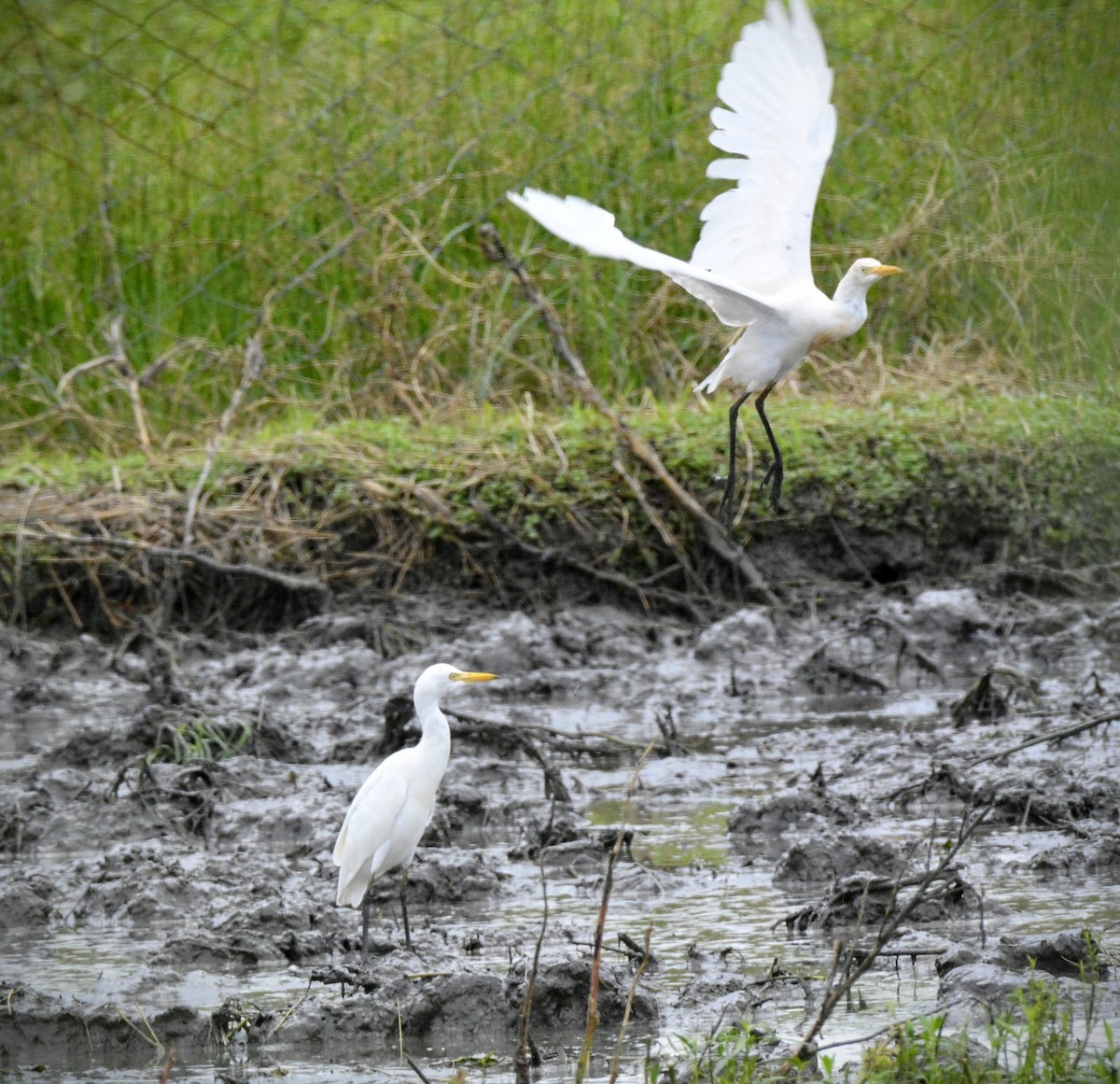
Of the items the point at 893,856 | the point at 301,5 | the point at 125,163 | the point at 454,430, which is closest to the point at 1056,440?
the point at 454,430

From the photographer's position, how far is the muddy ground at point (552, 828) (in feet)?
11.5

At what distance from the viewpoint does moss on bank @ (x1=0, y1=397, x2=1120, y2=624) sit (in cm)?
753


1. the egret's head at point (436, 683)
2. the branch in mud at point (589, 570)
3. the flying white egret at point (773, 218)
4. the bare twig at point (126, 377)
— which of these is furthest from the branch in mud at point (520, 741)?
the bare twig at point (126, 377)

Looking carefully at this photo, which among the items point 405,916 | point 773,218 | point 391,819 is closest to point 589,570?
point 391,819

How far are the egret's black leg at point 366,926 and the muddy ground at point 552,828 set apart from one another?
33 millimetres

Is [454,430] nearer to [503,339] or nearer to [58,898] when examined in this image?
[503,339]

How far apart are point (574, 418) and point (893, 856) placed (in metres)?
3.99

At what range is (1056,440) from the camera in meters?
7.38

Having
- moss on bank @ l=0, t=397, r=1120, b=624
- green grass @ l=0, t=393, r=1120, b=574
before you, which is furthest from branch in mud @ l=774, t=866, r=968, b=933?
green grass @ l=0, t=393, r=1120, b=574

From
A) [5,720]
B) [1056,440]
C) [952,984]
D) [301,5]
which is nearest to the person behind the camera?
[952,984]

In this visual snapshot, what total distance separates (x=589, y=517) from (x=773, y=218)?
3.66 meters

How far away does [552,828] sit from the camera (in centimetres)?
472

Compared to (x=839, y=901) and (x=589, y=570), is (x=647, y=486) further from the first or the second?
(x=839, y=901)

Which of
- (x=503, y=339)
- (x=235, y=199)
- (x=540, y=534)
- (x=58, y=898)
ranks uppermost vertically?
(x=235, y=199)
